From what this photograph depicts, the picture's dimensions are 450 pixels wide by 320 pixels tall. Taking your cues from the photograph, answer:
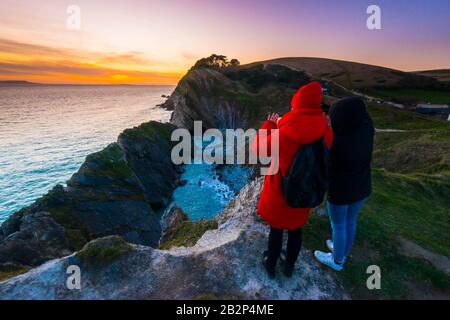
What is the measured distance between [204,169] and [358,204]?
137ft

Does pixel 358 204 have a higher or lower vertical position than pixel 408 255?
higher

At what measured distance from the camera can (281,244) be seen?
5.54 meters

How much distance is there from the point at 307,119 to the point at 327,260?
14.0 ft

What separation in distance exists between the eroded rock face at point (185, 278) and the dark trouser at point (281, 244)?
0.65 metres

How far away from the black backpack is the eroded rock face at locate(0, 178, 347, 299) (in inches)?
102

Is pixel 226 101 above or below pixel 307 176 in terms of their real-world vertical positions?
above

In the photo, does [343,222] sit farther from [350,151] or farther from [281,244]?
[350,151]

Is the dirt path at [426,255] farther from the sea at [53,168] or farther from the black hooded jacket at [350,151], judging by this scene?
the sea at [53,168]

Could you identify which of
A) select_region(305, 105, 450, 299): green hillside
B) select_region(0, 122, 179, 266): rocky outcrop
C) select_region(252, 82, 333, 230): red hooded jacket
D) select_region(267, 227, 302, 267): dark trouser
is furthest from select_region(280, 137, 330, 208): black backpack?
select_region(0, 122, 179, 266): rocky outcrop

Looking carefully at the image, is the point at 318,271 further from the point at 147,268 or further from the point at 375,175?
the point at 375,175

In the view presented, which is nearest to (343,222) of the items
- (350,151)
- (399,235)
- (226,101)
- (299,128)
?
(350,151)

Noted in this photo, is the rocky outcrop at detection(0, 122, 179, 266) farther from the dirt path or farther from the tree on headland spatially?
the tree on headland

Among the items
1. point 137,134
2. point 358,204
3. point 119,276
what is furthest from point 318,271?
point 137,134
